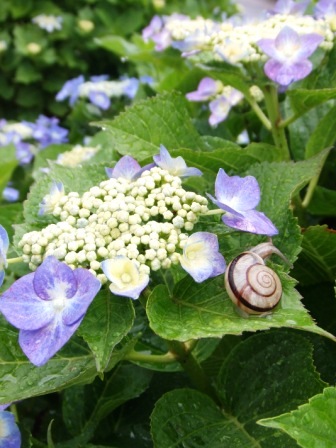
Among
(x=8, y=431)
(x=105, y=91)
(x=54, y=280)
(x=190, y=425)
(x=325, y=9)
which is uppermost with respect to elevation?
(x=325, y=9)

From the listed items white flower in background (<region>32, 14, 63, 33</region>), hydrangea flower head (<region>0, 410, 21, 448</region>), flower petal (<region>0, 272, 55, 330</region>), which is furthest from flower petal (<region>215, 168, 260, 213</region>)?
white flower in background (<region>32, 14, 63, 33</region>)

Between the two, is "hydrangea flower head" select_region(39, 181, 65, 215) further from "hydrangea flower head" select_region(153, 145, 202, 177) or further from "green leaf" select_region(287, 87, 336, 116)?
"green leaf" select_region(287, 87, 336, 116)

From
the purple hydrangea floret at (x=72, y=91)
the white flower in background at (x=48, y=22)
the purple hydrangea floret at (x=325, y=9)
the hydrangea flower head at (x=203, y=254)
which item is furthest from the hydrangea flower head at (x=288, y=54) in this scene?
the white flower in background at (x=48, y=22)

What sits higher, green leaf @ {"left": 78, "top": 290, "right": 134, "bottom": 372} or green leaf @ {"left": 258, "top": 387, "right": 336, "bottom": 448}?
green leaf @ {"left": 258, "top": 387, "right": 336, "bottom": 448}

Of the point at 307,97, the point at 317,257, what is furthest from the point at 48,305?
the point at 307,97

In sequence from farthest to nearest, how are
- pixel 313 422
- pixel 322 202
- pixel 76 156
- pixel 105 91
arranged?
pixel 105 91 < pixel 76 156 < pixel 322 202 < pixel 313 422

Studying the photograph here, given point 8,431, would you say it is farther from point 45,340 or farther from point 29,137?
point 29,137
